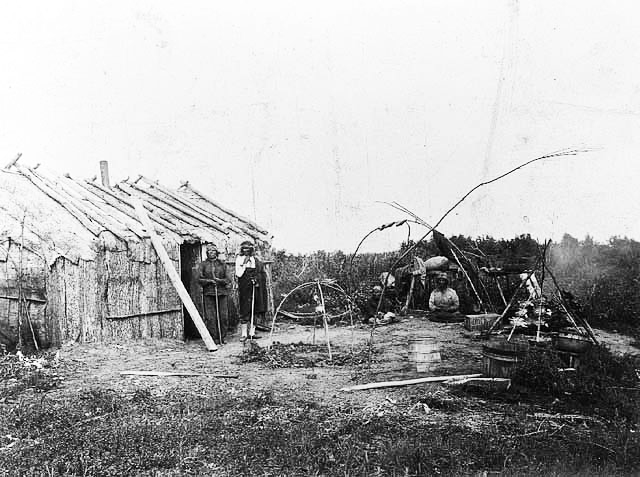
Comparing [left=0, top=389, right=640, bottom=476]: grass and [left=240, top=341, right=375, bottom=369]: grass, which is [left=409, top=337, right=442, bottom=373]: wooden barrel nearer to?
[left=240, top=341, right=375, bottom=369]: grass

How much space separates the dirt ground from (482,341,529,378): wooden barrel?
1.98ft

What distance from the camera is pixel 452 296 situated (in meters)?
12.9

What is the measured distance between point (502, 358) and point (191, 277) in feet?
21.8

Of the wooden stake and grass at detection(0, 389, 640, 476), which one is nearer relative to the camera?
grass at detection(0, 389, 640, 476)

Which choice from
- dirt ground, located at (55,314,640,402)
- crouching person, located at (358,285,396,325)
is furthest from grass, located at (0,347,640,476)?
crouching person, located at (358,285,396,325)

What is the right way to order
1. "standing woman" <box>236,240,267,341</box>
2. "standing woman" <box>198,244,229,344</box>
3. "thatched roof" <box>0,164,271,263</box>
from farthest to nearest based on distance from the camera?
"standing woman" <box>236,240,267,341</box>, "standing woman" <box>198,244,229,344</box>, "thatched roof" <box>0,164,271,263</box>

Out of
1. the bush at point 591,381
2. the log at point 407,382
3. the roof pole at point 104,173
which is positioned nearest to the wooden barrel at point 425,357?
the log at point 407,382

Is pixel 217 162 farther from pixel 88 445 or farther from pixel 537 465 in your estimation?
pixel 537 465

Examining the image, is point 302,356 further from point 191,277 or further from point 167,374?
point 191,277

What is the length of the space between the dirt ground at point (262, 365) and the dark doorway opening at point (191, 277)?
558 mm

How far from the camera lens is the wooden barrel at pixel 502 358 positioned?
6562 millimetres

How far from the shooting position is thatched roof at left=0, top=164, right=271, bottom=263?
9.27 meters

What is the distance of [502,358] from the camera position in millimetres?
6617

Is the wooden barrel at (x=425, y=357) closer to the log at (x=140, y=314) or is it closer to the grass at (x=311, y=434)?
the grass at (x=311, y=434)
